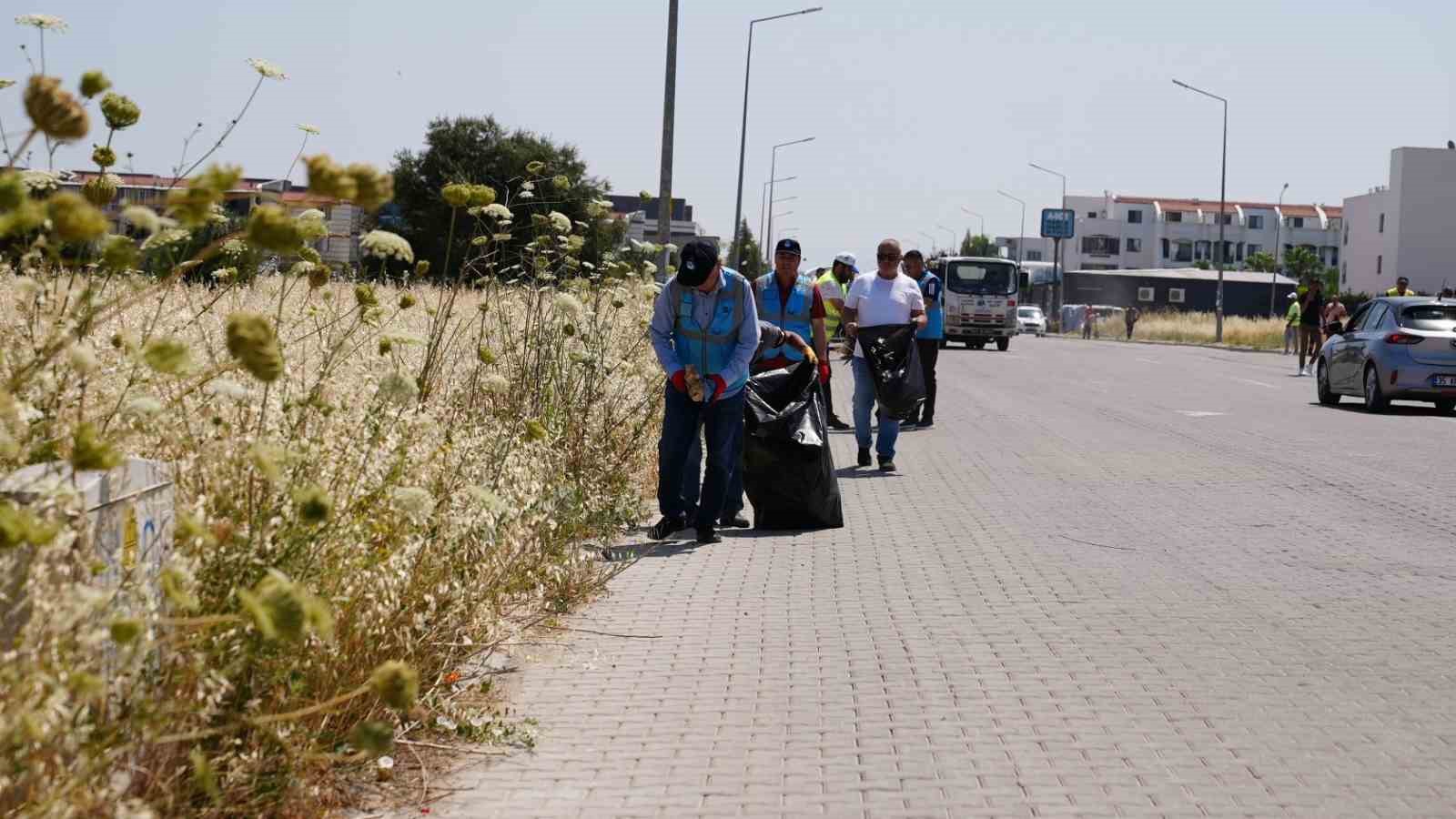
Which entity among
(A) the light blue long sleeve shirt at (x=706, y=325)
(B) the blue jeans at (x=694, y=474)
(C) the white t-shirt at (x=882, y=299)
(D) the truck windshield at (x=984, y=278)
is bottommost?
(B) the blue jeans at (x=694, y=474)

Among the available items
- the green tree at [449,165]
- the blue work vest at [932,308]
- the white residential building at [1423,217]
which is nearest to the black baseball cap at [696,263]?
the blue work vest at [932,308]

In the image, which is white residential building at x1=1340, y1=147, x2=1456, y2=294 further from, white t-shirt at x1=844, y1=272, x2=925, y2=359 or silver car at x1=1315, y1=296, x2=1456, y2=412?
white t-shirt at x1=844, y1=272, x2=925, y2=359

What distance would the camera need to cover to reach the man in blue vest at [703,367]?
10.1 m

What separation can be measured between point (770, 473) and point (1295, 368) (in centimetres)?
3122

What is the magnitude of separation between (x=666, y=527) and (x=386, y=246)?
5.81 metres

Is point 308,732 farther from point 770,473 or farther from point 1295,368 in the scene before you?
point 1295,368

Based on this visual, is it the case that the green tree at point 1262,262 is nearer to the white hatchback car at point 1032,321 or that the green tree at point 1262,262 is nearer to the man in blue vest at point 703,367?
the white hatchback car at point 1032,321

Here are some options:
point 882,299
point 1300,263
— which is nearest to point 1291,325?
point 882,299

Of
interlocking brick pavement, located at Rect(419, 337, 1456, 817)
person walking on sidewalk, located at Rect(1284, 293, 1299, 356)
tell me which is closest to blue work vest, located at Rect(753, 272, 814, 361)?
interlocking brick pavement, located at Rect(419, 337, 1456, 817)

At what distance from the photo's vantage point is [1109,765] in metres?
5.44

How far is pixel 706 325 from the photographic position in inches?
398

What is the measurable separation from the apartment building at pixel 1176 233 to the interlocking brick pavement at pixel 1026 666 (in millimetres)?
161374

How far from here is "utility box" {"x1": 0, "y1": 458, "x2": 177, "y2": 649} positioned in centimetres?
347

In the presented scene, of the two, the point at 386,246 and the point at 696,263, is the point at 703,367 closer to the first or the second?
the point at 696,263
